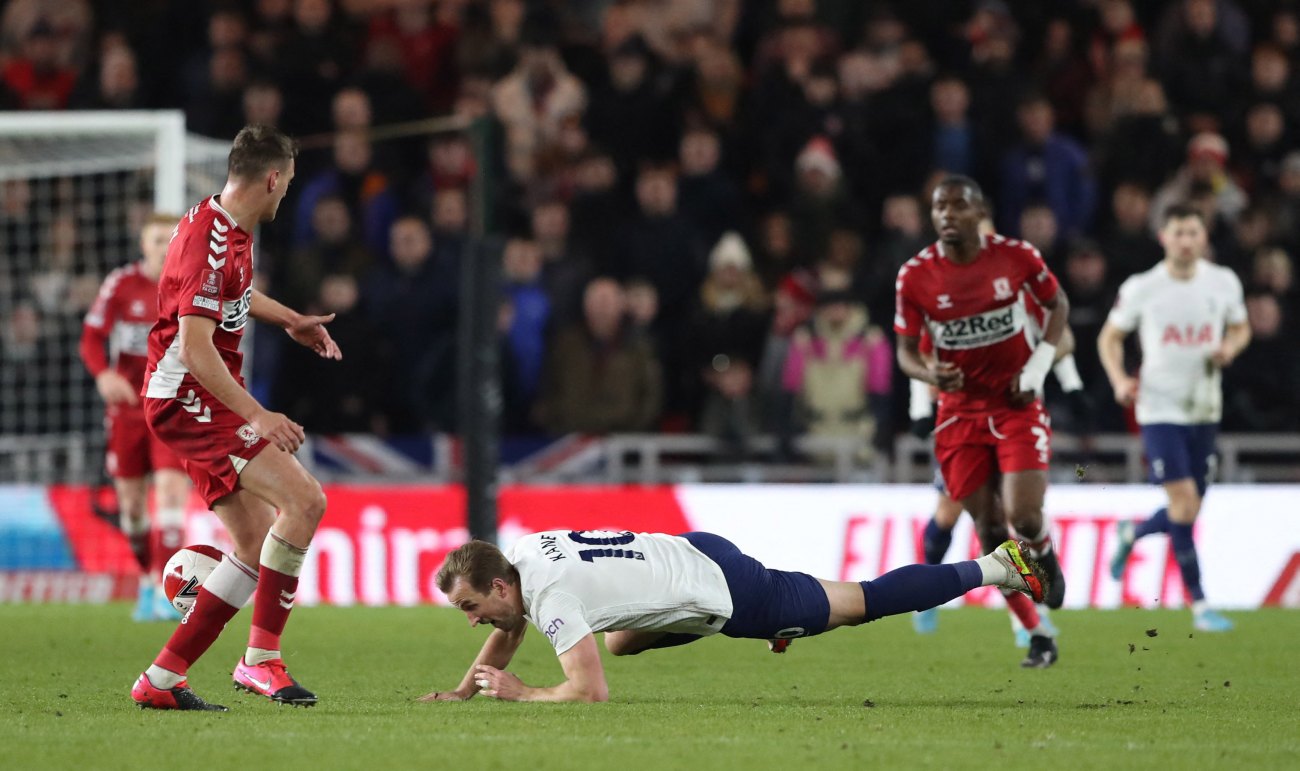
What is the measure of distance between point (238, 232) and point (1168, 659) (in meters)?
5.35

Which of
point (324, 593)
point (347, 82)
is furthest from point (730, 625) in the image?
point (347, 82)

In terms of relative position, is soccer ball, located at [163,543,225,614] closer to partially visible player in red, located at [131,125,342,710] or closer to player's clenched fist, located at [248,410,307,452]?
partially visible player in red, located at [131,125,342,710]

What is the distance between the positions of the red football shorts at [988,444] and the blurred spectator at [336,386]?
23.2 feet

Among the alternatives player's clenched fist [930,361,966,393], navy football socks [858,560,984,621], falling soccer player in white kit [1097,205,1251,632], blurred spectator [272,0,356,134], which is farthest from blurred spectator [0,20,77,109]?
navy football socks [858,560,984,621]

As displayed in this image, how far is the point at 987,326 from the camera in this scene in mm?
9336

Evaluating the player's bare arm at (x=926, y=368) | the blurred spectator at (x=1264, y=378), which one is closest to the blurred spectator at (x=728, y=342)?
the blurred spectator at (x=1264, y=378)

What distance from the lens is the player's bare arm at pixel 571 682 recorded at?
6.90 m

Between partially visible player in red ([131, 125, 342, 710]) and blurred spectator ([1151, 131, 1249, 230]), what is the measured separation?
10505 millimetres

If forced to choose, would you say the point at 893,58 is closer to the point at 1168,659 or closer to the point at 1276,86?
the point at 1276,86

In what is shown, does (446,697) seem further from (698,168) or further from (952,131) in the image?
Result: (952,131)

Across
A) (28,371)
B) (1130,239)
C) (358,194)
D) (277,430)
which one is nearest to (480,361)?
(358,194)

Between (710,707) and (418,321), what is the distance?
908 centimetres

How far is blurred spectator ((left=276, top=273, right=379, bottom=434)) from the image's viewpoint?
15750 mm

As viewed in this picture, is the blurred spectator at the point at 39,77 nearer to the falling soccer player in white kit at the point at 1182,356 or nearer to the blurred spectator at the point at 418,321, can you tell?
the blurred spectator at the point at 418,321
